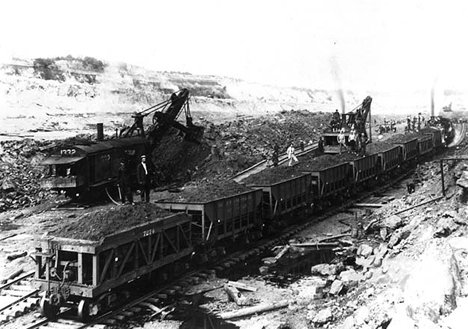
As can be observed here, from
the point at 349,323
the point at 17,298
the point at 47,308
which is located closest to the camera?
the point at 349,323

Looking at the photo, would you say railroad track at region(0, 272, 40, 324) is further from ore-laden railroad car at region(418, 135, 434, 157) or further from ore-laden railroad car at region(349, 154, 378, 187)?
ore-laden railroad car at region(418, 135, 434, 157)

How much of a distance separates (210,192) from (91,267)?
16.3ft

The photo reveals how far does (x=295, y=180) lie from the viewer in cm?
1800

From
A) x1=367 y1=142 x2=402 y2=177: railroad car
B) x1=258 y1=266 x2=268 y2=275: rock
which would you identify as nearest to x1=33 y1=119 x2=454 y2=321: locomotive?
x1=258 y1=266 x2=268 y2=275: rock

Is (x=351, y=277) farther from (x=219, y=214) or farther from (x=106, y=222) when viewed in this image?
(x=106, y=222)

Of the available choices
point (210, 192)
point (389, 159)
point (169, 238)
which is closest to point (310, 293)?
point (169, 238)

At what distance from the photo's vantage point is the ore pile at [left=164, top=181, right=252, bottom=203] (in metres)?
14.2

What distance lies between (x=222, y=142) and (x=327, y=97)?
69538 millimetres

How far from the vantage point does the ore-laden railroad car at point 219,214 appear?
13.5 metres

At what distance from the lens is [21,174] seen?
2469 cm

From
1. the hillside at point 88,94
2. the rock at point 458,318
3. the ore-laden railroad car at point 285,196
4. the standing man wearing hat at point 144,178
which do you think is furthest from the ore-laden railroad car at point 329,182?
the hillside at point 88,94

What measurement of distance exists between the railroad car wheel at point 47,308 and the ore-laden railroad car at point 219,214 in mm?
4043

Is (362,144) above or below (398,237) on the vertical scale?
above

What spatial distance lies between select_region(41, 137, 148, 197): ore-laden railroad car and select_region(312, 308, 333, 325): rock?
12.2 meters
